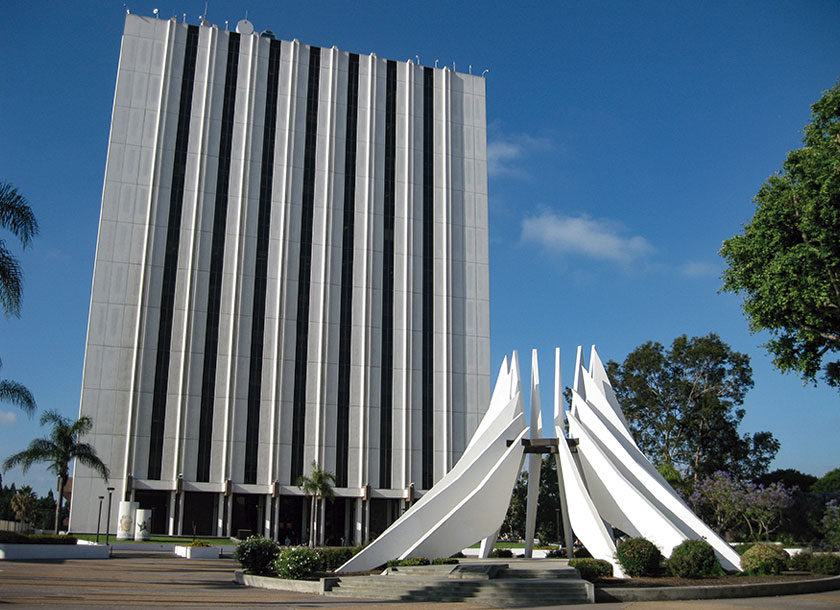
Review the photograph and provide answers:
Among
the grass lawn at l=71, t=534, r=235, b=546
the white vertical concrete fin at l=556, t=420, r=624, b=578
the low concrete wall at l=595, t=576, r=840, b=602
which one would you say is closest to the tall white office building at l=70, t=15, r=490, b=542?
the grass lawn at l=71, t=534, r=235, b=546

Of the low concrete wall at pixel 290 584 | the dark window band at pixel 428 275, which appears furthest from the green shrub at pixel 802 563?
the dark window band at pixel 428 275

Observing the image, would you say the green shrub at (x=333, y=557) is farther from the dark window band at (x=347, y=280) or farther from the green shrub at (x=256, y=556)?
the dark window band at (x=347, y=280)

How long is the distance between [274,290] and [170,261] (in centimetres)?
799

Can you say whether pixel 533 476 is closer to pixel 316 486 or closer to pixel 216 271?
pixel 316 486

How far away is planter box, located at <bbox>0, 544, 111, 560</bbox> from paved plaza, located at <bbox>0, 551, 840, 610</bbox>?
4.90 m

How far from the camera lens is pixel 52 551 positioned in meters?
32.6

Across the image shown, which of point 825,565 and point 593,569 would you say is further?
point 825,565

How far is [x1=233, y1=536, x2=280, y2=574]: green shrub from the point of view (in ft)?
78.5

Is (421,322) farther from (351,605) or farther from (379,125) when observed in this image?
(351,605)

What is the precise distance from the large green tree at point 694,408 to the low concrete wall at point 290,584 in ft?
165

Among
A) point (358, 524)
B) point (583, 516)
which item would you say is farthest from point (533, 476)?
point (358, 524)

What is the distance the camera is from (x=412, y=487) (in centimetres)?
5606

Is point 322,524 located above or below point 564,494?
below

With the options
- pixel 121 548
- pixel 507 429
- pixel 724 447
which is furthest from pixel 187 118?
pixel 724 447
